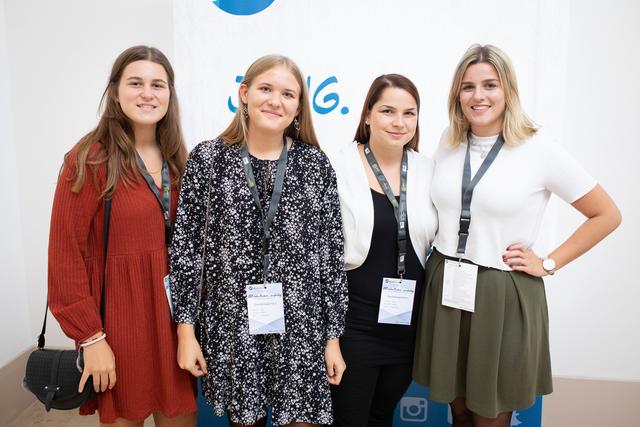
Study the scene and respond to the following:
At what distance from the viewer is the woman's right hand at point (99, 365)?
1.44 m

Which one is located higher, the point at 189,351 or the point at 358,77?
the point at 358,77

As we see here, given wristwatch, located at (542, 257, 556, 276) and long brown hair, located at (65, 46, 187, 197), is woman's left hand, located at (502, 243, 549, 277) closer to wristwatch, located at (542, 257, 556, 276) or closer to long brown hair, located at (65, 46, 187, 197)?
wristwatch, located at (542, 257, 556, 276)

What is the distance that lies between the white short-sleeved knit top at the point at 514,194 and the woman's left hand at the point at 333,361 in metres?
0.55

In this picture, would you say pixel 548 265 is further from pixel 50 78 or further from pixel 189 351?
pixel 50 78

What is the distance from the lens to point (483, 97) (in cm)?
162

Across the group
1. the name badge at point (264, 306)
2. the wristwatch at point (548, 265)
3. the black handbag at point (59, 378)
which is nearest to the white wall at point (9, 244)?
the black handbag at point (59, 378)

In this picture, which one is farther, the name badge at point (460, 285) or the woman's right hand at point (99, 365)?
the name badge at point (460, 285)

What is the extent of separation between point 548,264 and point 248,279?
112 centimetres

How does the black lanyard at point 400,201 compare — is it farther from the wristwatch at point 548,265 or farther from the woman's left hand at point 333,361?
the wristwatch at point 548,265

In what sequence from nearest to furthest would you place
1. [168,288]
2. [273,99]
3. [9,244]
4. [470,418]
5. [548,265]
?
[273,99] → [168,288] → [548,265] → [470,418] → [9,244]

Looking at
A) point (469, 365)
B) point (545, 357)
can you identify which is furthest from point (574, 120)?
point (469, 365)

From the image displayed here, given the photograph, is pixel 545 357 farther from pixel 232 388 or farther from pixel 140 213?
pixel 140 213

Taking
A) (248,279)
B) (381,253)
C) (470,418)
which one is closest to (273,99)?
(248,279)

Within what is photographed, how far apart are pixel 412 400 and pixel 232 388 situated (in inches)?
52.8
